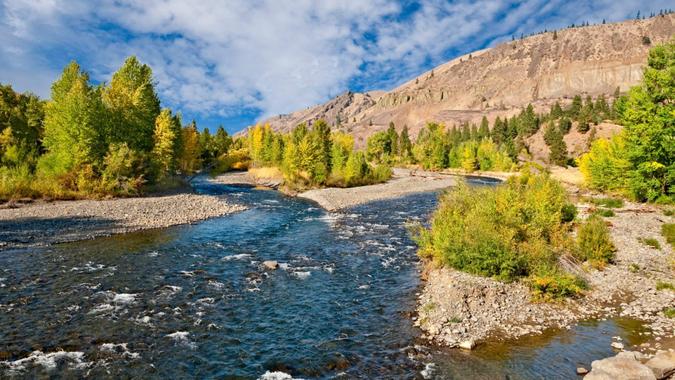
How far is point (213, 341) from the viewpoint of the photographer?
50.9 feet

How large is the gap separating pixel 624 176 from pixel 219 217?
47.1m

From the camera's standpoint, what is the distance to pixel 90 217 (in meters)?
35.6

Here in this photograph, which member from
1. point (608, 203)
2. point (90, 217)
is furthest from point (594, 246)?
point (90, 217)

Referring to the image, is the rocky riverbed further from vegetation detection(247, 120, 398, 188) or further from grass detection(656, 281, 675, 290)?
vegetation detection(247, 120, 398, 188)

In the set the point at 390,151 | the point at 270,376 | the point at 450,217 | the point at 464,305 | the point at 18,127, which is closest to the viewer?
the point at 270,376

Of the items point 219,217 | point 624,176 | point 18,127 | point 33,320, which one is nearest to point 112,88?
point 18,127

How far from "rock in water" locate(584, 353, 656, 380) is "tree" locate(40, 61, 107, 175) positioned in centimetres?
5108

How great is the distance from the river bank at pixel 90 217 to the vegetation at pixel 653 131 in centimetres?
4419

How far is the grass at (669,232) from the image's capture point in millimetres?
26837

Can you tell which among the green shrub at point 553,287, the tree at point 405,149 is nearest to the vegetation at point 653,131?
the green shrub at point 553,287

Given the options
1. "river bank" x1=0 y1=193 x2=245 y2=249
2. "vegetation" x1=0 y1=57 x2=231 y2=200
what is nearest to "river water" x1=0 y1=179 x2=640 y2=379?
"river bank" x1=0 y1=193 x2=245 y2=249

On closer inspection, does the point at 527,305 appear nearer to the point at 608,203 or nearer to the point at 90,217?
the point at 608,203

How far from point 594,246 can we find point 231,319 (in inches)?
850

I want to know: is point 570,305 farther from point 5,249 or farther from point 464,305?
point 5,249
